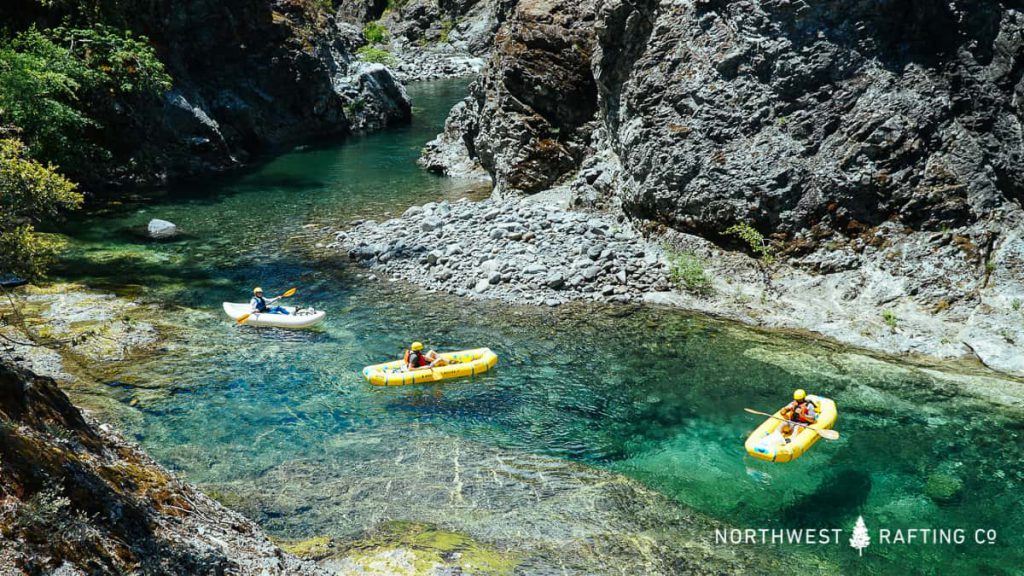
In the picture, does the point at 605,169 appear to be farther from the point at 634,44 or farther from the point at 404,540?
the point at 404,540

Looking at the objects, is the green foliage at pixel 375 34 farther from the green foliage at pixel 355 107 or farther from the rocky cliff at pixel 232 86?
the green foliage at pixel 355 107

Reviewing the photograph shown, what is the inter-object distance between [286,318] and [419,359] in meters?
5.25

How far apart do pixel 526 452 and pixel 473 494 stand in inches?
78.3

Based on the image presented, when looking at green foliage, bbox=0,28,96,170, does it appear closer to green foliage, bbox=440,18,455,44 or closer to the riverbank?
the riverbank

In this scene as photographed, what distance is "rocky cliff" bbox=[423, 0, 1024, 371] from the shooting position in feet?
65.3

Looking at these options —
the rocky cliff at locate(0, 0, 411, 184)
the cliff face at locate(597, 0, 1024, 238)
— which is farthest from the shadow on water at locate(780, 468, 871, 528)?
the rocky cliff at locate(0, 0, 411, 184)

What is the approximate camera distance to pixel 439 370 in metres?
18.0

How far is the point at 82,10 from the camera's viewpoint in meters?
35.6

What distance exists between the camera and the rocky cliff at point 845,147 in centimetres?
1991

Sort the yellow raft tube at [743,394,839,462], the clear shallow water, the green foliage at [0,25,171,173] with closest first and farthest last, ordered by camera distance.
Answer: the clear shallow water < the yellow raft tube at [743,394,839,462] < the green foliage at [0,25,171,173]

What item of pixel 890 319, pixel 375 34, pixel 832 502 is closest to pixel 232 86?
pixel 890 319

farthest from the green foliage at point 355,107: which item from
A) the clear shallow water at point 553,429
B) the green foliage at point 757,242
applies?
the green foliage at point 757,242

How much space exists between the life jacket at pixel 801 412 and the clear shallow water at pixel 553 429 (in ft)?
2.31

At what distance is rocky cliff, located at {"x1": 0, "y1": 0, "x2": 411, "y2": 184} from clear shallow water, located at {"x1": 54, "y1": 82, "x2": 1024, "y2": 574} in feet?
56.8
